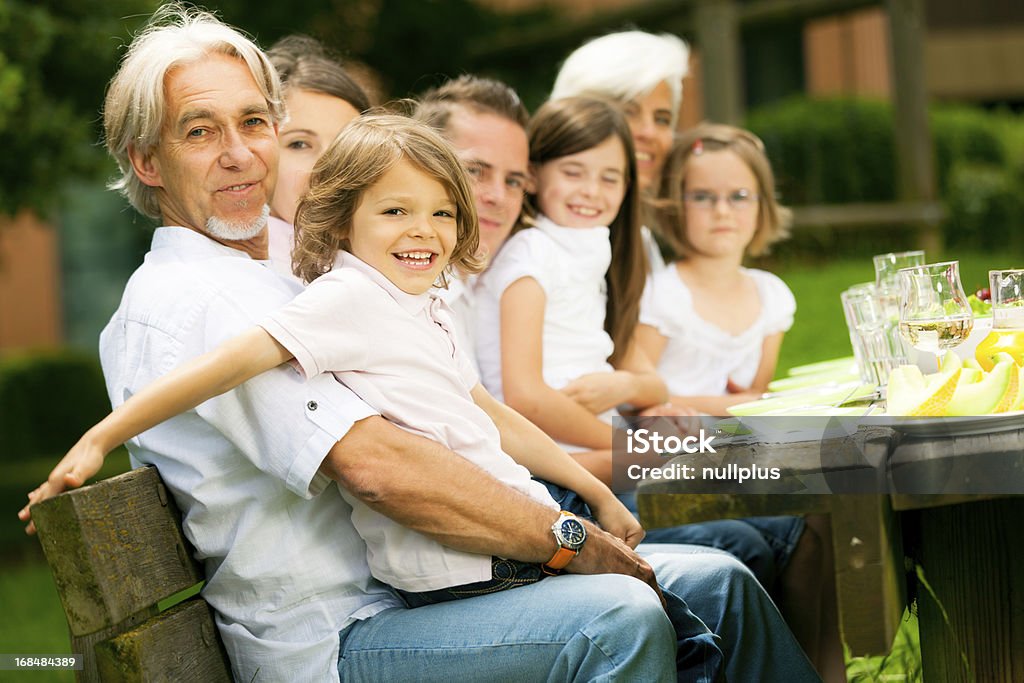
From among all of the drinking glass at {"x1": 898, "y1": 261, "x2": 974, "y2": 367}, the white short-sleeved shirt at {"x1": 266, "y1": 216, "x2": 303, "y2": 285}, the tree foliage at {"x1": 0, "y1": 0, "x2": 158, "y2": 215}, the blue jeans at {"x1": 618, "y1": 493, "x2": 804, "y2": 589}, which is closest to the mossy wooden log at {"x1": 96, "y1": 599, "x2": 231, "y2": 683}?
the white short-sleeved shirt at {"x1": 266, "y1": 216, "x2": 303, "y2": 285}

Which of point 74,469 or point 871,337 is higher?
point 871,337

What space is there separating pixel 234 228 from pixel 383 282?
391 millimetres

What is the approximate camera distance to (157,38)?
7.68ft

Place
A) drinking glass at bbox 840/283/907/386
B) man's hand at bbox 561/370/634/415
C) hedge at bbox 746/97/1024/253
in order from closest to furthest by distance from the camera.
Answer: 1. drinking glass at bbox 840/283/907/386
2. man's hand at bbox 561/370/634/415
3. hedge at bbox 746/97/1024/253

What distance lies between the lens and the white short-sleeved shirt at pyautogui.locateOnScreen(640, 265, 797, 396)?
351cm

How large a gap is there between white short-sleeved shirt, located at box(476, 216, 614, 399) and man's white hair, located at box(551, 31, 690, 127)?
27.4 inches

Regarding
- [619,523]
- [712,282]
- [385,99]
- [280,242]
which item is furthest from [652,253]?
[385,99]

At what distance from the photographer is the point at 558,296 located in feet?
9.85

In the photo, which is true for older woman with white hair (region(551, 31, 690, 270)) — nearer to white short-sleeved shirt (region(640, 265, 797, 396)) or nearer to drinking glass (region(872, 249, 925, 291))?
white short-sleeved shirt (region(640, 265, 797, 396))

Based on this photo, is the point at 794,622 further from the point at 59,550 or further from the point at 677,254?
the point at 59,550

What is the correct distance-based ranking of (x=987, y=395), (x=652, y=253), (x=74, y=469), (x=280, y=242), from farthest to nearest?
(x=652, y=253) < (x=280, y=242) < (x=987, y=395) < (x=74, y=469)

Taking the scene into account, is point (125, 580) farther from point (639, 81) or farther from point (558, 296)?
point (639, 81)

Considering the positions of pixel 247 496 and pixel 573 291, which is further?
pixel 573 291

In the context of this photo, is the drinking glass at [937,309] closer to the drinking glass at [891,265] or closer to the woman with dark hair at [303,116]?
the drinking glass at [891,265]
